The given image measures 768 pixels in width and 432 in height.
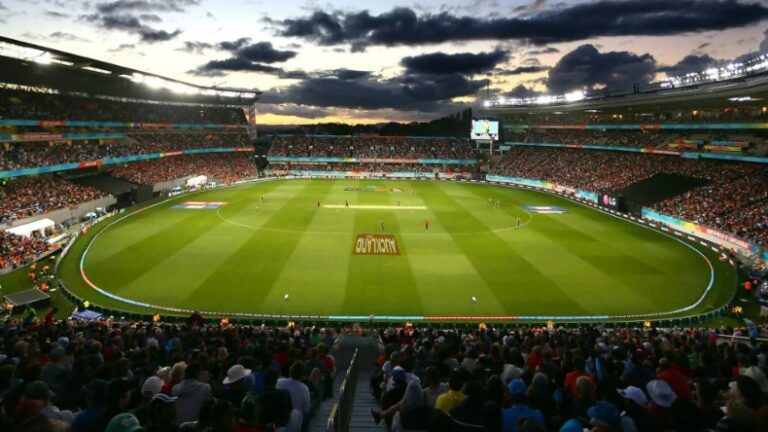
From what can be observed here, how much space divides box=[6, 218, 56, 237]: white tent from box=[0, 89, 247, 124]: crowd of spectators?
18.5 metres

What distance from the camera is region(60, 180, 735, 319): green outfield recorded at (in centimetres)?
2814

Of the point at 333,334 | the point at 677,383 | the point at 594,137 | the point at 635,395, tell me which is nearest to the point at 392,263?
the point at 333,334

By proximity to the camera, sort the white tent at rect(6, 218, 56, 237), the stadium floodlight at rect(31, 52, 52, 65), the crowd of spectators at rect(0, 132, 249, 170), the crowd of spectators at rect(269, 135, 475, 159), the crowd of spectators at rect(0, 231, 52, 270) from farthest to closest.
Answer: the crowd of spectators at rect(269, 135, 475, 159), the crowd of spectators at rect(0, 132, 249, 170), the stadium floodlight at rect(31, 52, 52, 65), the white tent at rect(6, 218, 56, 237), the crowd of spectators at rect(0, 231, 52, 270)

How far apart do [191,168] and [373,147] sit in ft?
141

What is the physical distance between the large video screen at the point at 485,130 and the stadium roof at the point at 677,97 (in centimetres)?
→ 928

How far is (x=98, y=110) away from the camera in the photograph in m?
74.6

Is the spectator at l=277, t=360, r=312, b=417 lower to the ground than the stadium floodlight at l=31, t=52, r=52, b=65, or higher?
lower

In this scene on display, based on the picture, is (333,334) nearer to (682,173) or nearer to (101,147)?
(682,173)

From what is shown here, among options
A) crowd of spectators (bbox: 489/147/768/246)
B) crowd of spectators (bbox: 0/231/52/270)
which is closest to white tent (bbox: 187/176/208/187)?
crowd of spectators (bbox: 0/231/52/270)

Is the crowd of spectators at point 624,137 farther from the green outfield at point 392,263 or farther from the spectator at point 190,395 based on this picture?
the spectator at point 190,395

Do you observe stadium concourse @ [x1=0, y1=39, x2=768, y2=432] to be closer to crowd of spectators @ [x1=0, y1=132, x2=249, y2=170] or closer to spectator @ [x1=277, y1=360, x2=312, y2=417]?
spectator @ [x1=277, y1=360, x2=312, y2=417]

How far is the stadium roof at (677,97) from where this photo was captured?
1713 inches

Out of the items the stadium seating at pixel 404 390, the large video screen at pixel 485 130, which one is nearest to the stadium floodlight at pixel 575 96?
the large video screen at pixel 485 130

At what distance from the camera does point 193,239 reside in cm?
4278
